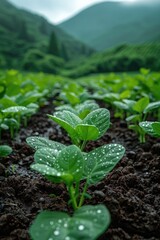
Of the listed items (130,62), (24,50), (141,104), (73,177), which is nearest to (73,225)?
(73,177)

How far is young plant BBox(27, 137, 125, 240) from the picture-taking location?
1.01 m

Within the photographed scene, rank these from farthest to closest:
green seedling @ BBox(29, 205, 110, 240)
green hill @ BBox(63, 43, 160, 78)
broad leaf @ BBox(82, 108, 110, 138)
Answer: green hill @ BBox(63, 43, 160, 78) → broad leaf @ BBox(82, 108, 110, 138) → green seedling @ BBox(29, 205, 110, 240)

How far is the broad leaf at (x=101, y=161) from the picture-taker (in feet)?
4.35

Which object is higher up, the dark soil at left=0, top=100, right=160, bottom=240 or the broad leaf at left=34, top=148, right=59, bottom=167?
the broad leaf at left=34, top=148, right=59, bottom=167

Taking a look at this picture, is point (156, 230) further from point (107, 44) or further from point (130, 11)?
point (130, 11)

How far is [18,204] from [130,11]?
20634cm

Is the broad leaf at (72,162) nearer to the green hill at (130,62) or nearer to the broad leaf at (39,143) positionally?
the broad leaf at (39,143)

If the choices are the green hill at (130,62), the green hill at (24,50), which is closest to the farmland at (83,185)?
the green hill at (130,62)

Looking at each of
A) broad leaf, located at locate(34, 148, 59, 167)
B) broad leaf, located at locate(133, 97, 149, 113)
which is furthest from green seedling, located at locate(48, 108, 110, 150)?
broad leaf, located at locate(133, 97, 149, 113)

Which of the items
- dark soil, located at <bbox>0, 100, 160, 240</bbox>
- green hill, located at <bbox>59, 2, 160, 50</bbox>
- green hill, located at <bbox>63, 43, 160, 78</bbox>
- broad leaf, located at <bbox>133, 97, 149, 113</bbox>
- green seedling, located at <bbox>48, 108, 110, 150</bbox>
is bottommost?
green hill, located at <bbox>59, 2, 160, 50</bbox>

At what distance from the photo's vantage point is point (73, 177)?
4.06 ft

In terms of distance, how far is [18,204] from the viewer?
1.54m

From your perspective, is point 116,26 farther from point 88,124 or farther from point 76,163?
point 76,163

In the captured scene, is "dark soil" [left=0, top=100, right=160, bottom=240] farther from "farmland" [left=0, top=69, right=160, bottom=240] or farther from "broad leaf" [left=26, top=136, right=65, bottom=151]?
"broad leaf" [left=26, top=136, right=65, bottom=151]
